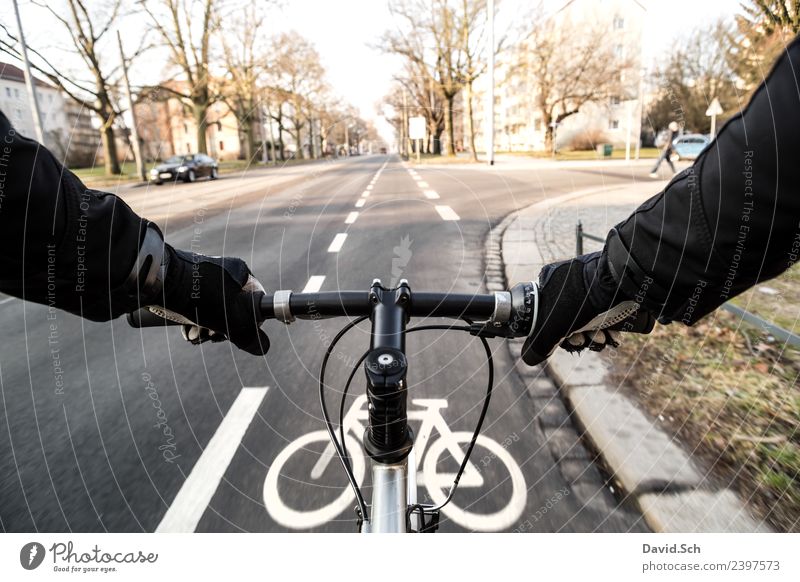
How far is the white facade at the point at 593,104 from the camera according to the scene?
45.5 inches

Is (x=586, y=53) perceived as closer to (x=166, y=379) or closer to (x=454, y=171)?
(x=454, y=171)

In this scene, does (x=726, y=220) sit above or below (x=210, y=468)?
above

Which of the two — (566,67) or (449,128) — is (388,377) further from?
(449,128)

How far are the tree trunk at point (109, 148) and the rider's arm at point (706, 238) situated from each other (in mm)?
1045

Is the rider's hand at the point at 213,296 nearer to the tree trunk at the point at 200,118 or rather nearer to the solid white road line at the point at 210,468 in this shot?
the tree trunk at the point at 200,118

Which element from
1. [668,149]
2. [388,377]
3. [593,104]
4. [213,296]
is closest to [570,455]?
[668,149]

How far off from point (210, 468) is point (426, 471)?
995 mm

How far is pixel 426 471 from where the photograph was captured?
2.07 meters

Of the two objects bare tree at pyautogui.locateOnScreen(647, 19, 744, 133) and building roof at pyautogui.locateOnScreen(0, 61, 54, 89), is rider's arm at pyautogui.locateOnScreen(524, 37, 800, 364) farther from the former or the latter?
building roof at pyautogui.locateOnScreen(0, 61, 54, 89)

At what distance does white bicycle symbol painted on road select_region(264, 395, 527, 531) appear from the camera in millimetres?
1816

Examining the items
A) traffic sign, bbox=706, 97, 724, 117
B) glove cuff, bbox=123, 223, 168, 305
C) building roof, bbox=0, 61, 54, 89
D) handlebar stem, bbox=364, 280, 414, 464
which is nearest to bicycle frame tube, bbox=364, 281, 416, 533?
handlebar stem, bbox=364, 280, 414, 464

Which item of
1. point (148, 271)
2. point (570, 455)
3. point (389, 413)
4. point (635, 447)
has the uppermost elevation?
point (148, 271)

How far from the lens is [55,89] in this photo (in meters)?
1.08
